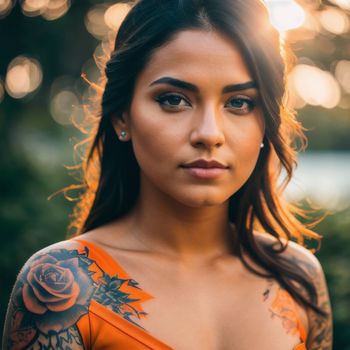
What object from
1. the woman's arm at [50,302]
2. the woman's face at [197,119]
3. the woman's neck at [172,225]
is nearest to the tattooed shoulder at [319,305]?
the woman's neck at [172,225]

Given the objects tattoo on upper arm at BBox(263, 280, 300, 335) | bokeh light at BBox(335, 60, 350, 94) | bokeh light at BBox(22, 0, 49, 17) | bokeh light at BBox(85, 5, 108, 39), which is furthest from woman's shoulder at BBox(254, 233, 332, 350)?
bokeh light at BBox(85, 5, 108, 39)

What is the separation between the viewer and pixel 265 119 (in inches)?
102

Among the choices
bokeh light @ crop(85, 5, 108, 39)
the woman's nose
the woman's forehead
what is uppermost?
bokeh light @ crop(85, 5, 108, 39)

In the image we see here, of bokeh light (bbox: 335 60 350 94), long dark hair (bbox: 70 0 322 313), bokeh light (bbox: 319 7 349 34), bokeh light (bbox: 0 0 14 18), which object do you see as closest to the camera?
long dark hair (bbox: 70 0 322 313)

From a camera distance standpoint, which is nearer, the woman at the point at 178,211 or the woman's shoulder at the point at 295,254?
the woman at the point at 178,211

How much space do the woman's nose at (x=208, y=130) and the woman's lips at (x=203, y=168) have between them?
64mm

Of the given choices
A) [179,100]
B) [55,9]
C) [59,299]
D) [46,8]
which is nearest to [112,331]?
[59,299]

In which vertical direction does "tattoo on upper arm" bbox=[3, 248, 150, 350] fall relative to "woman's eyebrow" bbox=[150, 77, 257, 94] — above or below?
below

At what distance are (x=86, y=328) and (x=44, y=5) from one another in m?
7.36

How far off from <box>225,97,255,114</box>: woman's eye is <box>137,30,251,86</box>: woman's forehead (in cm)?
8

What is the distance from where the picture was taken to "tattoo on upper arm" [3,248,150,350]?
89.4 inches

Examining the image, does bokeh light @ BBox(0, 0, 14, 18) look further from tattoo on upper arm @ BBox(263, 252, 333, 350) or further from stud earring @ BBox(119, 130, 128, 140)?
tattoo on upper arm @ BBox(263, 252, 333, 350)

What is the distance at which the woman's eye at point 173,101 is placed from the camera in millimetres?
2424

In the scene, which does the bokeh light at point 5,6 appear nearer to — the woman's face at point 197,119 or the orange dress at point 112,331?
the woman's face at point 197,119
